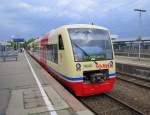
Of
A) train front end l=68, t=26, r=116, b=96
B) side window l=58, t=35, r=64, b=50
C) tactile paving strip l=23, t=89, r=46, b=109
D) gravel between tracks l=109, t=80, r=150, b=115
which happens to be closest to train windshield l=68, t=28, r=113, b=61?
train front end l=68, t=26, r=116, b=96

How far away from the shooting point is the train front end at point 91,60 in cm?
1006

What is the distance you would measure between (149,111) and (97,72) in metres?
2.55

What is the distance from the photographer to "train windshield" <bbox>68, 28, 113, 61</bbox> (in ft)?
33.9

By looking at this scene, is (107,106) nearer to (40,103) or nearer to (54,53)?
(40,103)

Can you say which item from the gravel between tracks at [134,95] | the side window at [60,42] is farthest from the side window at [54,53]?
the gravel between tracks at [134,95]

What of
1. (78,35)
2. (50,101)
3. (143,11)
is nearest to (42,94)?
(50,101)

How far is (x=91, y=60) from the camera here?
10.3 m

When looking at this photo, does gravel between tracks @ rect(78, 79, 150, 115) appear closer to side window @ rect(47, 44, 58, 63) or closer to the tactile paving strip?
the tactile paving strip

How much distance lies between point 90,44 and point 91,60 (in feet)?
2.33

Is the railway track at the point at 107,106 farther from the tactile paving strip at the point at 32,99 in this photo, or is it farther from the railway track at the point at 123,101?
the tactile paving strip at the point at 32,99

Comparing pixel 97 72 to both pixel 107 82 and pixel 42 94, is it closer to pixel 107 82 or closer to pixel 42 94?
pixel 107 82

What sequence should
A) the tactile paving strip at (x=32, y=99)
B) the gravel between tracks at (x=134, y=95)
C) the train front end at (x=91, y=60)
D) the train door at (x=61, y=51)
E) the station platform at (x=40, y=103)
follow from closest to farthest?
1. the station platform at (x=40, y=103)
2. the tactile paving strip at (x=32, y=99)
3. the gravel between tracks at (x=134, y=95)
4. the train front end at (x=91, y=60)
5. the train door at (x=61, y=51)

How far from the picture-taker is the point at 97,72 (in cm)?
1047

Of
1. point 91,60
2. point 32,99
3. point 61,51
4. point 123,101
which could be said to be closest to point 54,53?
point 61,51
